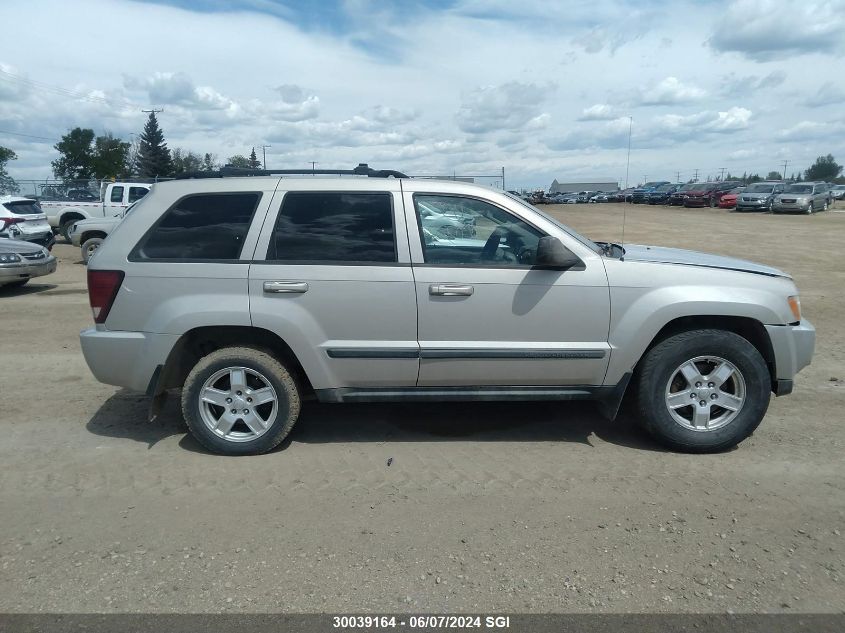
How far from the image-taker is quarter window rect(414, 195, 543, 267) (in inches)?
183

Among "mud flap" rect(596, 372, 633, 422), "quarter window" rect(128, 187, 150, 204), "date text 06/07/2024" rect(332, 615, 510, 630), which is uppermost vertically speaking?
"quarter window" rect(128, 187, 150, 204)

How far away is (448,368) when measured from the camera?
462cm

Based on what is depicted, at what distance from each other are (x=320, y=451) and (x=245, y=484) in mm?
650

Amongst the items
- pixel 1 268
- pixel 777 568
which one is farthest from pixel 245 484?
pixel 1 268

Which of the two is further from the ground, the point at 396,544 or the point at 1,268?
the point at 1,268

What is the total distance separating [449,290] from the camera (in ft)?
14.8

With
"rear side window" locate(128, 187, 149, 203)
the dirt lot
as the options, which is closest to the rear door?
the dirt lot

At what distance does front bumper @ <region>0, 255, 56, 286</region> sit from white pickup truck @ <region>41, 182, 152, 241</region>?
6.74m

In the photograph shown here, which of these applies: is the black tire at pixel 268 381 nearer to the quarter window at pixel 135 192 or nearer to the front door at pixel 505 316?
the front door at pixel 505 316

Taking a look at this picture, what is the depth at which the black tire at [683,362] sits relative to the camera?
4.57 meters

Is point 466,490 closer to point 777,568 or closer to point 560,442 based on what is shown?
point 560,442

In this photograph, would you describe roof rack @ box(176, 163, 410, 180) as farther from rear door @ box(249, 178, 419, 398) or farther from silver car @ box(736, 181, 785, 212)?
silver car @ box(736, 181, 785, 212)

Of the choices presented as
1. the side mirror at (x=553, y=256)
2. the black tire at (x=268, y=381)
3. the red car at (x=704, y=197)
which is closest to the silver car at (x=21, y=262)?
the black tire at (x=268, y=381)

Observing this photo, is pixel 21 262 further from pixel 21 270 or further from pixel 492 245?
pixel 492 245
